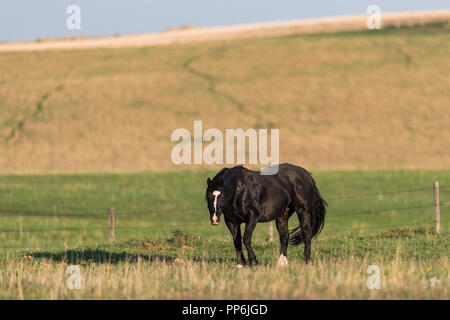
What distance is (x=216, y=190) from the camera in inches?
523

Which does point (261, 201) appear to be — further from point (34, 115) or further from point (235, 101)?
point (34, 115)

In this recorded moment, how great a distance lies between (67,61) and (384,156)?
100 feet

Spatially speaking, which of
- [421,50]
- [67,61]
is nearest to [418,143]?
[421,50]

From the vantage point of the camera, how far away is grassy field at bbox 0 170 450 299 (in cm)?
1092

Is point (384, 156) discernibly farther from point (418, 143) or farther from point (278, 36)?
point (278, 36)

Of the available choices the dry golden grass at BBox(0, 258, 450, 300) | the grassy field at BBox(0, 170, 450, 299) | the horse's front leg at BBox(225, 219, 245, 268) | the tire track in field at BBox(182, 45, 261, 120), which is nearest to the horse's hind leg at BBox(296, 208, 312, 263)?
the grassy field at BBox(0, 170, 450, 299)

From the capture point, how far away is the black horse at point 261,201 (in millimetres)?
13562

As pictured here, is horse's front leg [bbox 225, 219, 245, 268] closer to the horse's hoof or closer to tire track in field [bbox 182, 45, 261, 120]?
the horse's hoof

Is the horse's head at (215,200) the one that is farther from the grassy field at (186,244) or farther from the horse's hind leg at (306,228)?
the horse's hind leg at (306,228)

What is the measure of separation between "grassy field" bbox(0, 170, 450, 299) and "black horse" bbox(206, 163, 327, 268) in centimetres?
66

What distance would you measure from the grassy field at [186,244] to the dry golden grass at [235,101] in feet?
16.7

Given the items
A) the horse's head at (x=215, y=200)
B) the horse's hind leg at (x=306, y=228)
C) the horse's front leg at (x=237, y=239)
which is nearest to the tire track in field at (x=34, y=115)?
the horse's hind leg at (x=306, y=228)

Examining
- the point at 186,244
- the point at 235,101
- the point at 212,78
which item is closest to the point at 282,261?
the point at 186,244
